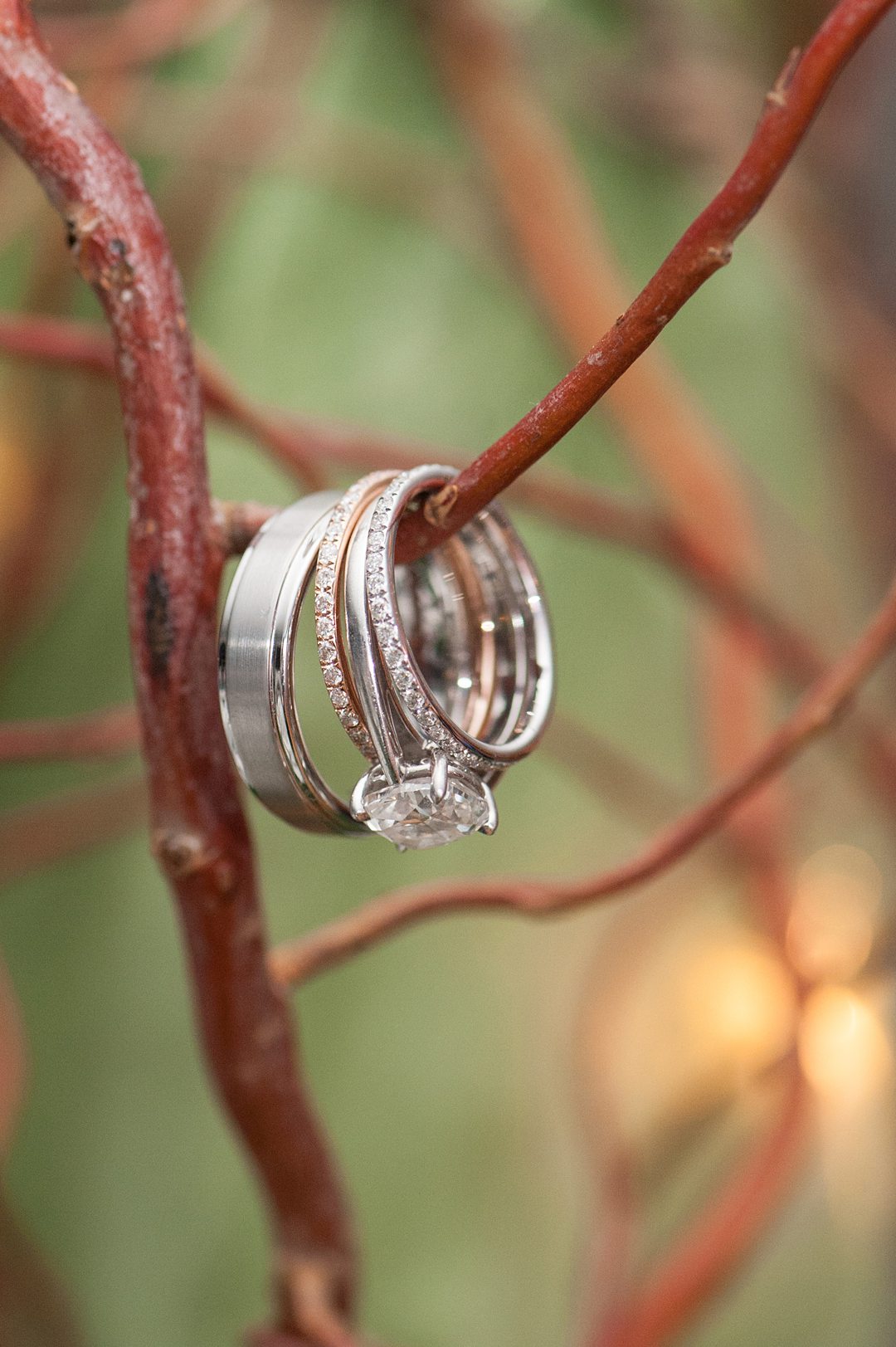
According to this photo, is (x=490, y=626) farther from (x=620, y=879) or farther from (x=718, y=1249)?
(x=718, y=1249)

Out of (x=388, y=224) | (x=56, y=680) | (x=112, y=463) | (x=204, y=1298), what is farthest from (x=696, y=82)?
(x=204, y=1298)

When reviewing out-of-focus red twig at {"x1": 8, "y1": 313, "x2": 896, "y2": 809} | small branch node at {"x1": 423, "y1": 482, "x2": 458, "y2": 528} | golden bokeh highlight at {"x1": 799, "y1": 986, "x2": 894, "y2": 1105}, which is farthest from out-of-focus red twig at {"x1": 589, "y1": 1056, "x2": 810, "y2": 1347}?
small branch node at {"x1": 423, "y1": 482, "x2": 458, "y2": 528}

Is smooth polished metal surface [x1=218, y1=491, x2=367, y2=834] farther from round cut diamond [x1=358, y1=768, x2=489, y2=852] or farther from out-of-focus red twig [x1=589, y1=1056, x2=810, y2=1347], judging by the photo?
out-of-focus red twig [x1=589, y1=1056, x2=810, y2=1347]

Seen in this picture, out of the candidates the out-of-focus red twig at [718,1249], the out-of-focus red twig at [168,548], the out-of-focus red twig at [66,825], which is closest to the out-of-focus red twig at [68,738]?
the out-of-focus red twig at [168,548]

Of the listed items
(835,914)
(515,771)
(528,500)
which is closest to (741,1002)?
(835,914)

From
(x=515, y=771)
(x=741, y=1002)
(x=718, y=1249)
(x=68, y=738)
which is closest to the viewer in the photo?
(x=68, y=738)

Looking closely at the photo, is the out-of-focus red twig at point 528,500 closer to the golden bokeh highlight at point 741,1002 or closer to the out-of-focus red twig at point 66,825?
the golden bokeh highlight at point 741,1002

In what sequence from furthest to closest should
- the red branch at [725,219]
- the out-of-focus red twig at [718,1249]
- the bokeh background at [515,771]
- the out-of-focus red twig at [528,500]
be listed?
the bokeh background at [515,771], the out-of-focus red twig at [718,1249], the out-of-focus red twig at [528,500], the red branch at [725,219]
